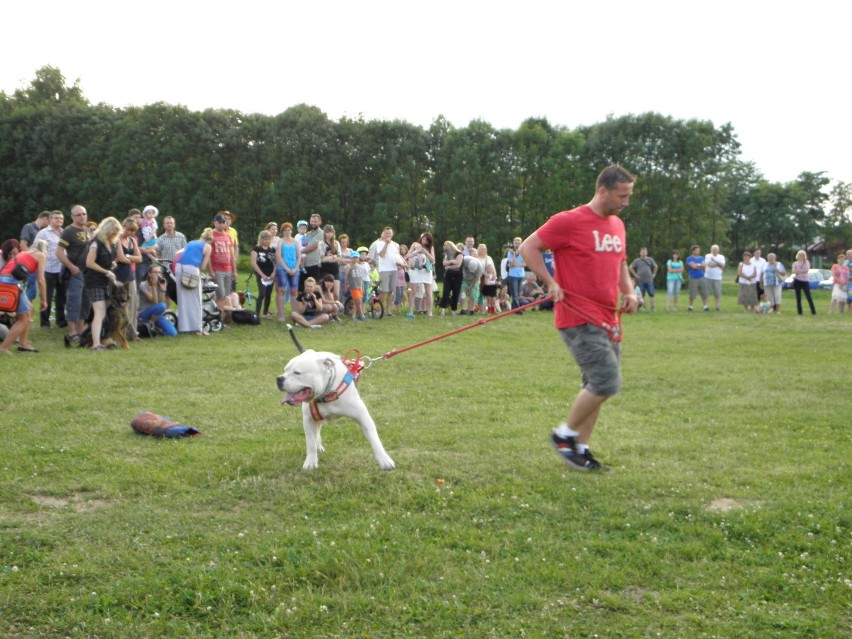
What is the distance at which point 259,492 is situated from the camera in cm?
616

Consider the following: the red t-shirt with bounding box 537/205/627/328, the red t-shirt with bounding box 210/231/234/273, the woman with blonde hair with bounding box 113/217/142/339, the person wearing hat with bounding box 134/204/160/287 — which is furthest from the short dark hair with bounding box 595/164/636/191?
the red t-shirt with bounding box 210/231/234/273

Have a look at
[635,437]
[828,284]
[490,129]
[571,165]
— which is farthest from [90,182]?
[635,437]

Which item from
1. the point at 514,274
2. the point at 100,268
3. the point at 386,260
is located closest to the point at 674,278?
the point at 514,274

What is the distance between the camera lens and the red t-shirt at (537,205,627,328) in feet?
21.1

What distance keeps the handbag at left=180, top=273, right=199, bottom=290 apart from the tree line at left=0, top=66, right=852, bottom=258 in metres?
29.3

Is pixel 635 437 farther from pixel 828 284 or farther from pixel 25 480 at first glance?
pixel 828 284

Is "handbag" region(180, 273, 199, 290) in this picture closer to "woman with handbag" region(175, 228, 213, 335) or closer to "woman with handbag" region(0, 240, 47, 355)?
"woman with handbag" region(175, 228, 213, 335)

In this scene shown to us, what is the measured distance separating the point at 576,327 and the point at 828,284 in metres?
48.3

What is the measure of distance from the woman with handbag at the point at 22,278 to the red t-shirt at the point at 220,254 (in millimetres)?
3917

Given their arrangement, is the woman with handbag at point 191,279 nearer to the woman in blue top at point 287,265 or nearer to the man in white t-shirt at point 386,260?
the woman in blue top at point 287,265

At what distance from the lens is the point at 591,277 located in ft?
21.1

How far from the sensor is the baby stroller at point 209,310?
53.5ft

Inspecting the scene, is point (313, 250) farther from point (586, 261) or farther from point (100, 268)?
point (586, 261)

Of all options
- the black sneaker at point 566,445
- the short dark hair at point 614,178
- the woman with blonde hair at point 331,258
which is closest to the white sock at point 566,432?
the black sneaker at point 566,445
